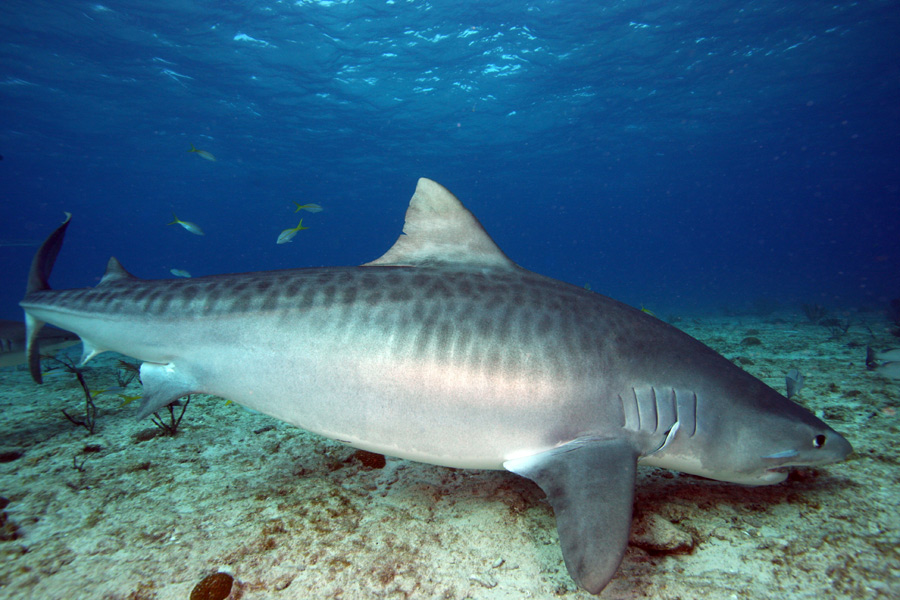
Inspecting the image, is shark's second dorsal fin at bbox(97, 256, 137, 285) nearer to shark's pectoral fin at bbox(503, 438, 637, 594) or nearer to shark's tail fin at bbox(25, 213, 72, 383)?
shark's tail fin at bbox(25, 213, 72, 383)

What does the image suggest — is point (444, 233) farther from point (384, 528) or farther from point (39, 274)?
point (39, 274)

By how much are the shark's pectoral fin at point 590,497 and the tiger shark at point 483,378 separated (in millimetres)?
12

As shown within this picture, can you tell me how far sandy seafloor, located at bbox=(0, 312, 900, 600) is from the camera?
1.93m

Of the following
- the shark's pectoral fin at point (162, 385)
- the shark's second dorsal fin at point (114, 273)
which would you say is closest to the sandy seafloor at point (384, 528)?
the shark's pectoral fin at point (162, 385)

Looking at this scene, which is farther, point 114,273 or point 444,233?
point 114,273

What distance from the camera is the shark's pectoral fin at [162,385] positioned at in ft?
8.64

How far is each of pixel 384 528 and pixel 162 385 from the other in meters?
1.84

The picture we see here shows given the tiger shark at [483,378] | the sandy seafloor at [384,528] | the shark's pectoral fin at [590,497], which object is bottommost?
the sandy seafloor at [384,528]

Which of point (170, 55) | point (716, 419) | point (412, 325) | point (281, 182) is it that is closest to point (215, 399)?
point (412, 325)

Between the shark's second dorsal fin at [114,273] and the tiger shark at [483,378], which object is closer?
the tiger shark at [483,378]

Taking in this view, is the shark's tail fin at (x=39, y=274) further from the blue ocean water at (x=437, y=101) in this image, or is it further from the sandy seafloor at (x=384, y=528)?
the blue ocean water at (x=437, y=101)

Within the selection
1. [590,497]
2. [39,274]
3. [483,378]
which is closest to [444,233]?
[483,378]

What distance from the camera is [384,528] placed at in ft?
7.91

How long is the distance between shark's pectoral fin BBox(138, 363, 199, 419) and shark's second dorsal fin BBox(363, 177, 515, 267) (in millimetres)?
1532
